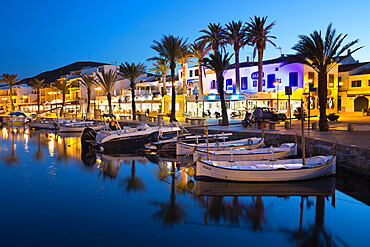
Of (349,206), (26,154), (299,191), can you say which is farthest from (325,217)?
(26,154)

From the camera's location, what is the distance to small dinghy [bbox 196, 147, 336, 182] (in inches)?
582

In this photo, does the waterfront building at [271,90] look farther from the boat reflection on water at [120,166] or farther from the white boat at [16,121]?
the white boat at [16,121]

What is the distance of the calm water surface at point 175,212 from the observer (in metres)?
9.96

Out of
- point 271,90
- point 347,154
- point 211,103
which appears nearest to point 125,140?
point 347,154

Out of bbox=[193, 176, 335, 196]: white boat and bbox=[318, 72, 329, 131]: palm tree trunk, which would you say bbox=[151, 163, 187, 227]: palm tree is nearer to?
bbox=[193, 176, 335, 196]: white boat

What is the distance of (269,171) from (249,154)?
4.07m

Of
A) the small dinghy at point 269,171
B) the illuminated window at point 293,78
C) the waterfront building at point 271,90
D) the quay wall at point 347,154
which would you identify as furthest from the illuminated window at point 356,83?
the small dinghy at point 269,171

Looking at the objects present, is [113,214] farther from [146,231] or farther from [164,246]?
[164,246]

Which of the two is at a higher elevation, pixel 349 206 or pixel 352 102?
pixel 352 102

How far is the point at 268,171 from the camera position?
1476 cm

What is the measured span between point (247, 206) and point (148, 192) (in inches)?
195

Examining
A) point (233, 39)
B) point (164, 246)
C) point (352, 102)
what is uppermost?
point (233, 39)

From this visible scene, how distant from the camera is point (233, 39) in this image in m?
46.0

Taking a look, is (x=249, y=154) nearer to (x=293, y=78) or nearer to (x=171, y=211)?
(x=171, y=211)
